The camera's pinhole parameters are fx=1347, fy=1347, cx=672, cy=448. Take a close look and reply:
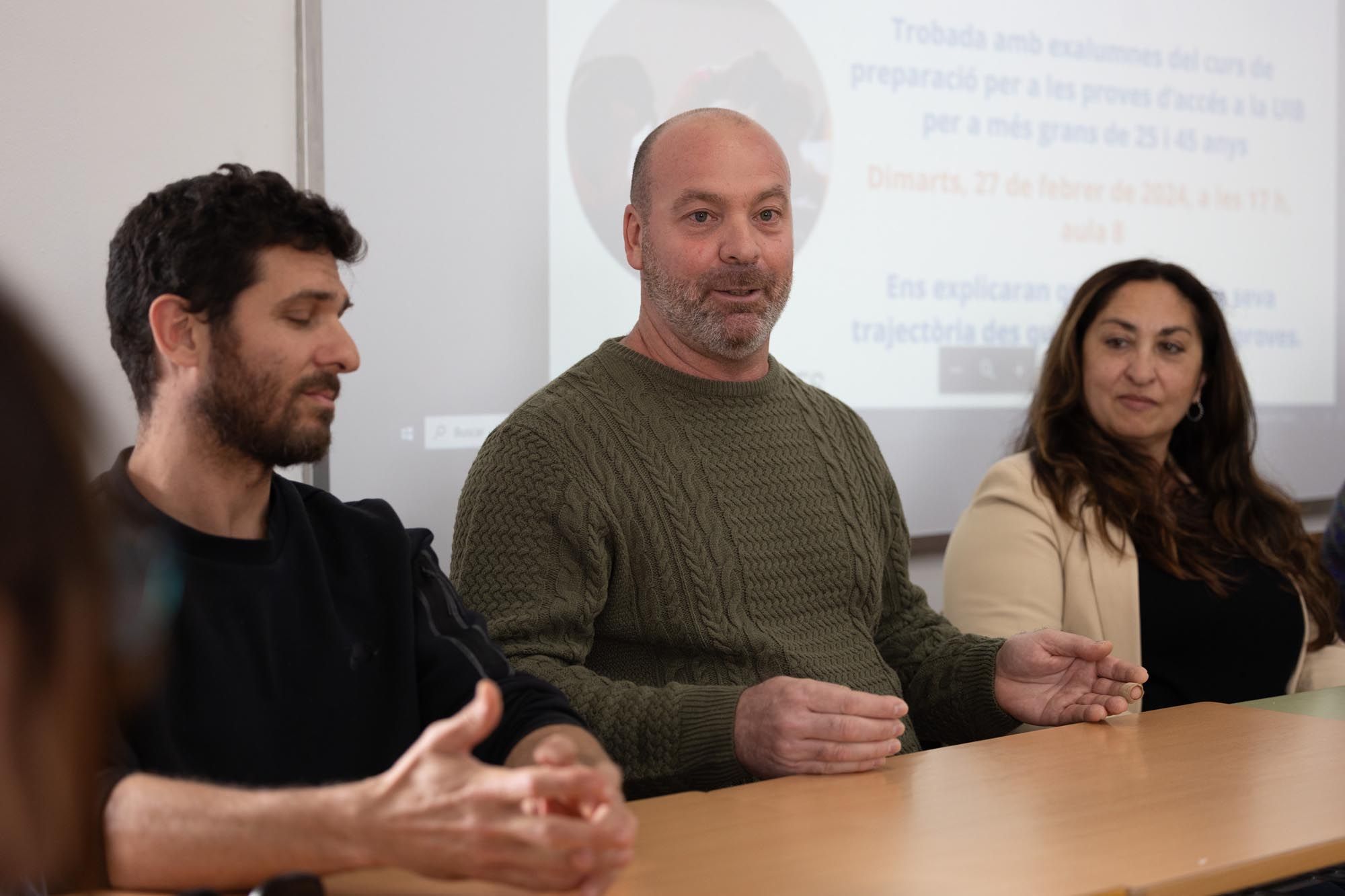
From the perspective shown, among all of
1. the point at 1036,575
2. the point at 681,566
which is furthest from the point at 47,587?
the point at 1036,575

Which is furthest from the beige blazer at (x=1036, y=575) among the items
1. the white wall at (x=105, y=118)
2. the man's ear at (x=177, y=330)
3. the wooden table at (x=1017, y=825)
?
the man's ear at (x=177, y=330)

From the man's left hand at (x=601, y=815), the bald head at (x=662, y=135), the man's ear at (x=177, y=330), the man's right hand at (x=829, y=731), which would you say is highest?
the bald head at (x=662, y=135)

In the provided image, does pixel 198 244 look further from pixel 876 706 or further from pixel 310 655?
pixel 876 706

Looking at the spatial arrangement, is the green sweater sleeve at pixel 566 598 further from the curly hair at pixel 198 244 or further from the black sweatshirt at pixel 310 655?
the curly hair at pixel 198 244

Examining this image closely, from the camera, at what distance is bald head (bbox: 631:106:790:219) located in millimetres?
2184

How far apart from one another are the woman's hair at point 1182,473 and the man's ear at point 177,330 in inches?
67.0

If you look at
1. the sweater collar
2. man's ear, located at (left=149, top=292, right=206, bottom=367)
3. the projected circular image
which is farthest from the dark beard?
the projected circular image

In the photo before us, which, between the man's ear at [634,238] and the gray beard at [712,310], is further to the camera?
the man's ear at [634,238]

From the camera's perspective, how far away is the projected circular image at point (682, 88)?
255 centimetres

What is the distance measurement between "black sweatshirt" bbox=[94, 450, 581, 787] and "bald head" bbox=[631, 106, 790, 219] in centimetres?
83

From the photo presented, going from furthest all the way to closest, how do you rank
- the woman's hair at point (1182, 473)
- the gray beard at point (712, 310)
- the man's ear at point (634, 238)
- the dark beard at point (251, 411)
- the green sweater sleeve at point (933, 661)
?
the woman's hair at point (1182, 473) → the man's ear at point (634, 238) → the gray beard at point (712, 310) → the green sweater sleeve at point (933, 661) → the dark beard at point (251, 411)

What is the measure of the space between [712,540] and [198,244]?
85 centimetres

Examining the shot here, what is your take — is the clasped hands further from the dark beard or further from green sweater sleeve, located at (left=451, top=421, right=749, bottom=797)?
the dark beard

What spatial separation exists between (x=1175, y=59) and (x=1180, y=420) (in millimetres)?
1023
